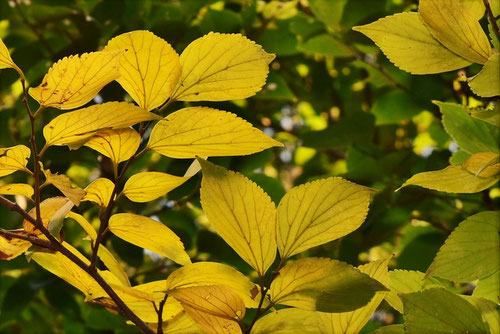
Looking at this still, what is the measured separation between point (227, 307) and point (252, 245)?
1.5 inches

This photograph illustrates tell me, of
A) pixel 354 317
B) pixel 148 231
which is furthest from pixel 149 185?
pixel 354 317

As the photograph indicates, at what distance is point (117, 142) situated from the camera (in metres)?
0.39

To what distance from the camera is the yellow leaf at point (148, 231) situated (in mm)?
404

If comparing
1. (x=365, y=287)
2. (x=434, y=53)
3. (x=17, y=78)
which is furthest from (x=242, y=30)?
(x=365, y=287)

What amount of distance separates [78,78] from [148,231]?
105 millimetres

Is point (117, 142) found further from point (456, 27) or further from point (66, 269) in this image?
point (456, 27)

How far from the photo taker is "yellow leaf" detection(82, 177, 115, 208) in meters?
0.39

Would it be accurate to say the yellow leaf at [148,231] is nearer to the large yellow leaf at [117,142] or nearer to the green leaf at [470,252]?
the large yellow leaf at [117,142]

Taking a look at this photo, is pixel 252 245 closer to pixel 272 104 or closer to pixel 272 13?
pixel 272 13

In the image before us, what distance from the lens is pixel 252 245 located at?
369 millimetres

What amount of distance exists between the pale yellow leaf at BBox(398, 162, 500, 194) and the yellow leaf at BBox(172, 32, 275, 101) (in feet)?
0.39

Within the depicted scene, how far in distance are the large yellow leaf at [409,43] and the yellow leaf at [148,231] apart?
7.2 inches

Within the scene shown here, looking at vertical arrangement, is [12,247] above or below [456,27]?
below

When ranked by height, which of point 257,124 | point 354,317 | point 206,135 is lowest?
point 257,124
